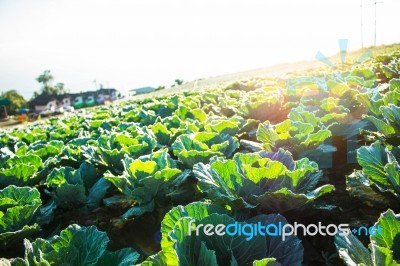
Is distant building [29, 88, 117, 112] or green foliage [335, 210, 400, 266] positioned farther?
distant building [29, 88, 117, 112]

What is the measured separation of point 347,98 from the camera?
442 centimetres

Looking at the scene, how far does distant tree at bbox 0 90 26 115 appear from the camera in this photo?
72.7 meters

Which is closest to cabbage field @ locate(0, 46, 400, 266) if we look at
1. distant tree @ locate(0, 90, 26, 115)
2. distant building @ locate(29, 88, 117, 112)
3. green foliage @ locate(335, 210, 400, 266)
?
green foliage @ locate(335, 210, 400, 266)

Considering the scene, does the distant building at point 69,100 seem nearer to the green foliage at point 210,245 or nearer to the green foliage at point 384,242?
the green foliage at point 210,245

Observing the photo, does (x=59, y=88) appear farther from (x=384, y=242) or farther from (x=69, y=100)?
(x=384, y=242)

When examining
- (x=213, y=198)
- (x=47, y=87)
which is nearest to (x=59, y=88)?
(x=47, y=87)

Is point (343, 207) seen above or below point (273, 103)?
below

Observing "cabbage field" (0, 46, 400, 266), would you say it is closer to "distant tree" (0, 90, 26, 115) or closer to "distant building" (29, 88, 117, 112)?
"distant building" (29, 88, 117, 112)

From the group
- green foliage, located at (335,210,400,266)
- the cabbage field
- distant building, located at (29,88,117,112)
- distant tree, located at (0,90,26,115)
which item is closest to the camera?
green foliage, located at (335,210,400,266)

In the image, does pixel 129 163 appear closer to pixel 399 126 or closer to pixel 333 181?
pixel 333 181

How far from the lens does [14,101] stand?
241 ft

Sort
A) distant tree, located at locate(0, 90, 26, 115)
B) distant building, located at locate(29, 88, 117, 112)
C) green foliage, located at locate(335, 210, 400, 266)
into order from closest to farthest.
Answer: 1. green foliage, located at locate(335, 210, 400, 266)
2. distant tree, located at locate(0, 90, 26, 115)
3. distant building, located at locate(29, 88, 117, 112)

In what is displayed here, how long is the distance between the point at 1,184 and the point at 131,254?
215 centimetres

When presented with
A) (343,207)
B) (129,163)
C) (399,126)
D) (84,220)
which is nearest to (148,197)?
(129,163)
